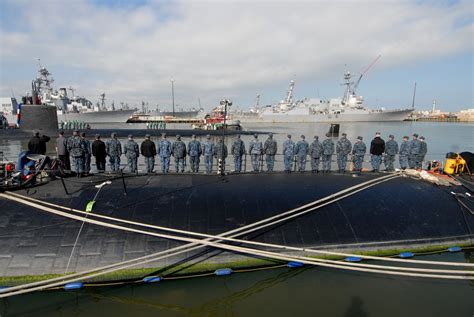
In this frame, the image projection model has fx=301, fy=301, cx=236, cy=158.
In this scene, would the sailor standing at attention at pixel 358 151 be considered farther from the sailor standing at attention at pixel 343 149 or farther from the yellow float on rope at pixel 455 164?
the yellow float on rope at pixel 455 164

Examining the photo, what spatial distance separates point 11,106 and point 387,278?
132 m

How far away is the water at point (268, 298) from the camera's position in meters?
5.51

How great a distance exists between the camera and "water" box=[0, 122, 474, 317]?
5508 mm

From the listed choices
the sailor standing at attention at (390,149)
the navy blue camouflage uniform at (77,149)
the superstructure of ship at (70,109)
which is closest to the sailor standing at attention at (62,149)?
the navy blue camouflage uniform at (77,149)

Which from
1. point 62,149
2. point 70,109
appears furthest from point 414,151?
point 70,109

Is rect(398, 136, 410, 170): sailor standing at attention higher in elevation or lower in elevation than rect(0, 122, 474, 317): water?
higher

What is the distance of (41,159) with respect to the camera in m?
8.72

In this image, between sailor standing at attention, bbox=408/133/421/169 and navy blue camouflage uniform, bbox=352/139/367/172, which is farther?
sailor standing at attention, bbox=408/133/421/169

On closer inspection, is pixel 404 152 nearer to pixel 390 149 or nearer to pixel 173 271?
pixel 390 149

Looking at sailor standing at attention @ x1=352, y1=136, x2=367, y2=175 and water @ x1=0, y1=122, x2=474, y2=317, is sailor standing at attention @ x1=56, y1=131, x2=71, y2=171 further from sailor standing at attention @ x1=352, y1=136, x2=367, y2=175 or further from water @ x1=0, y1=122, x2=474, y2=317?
sailor standing at attention @ x1=352, y1=136, x2=367, y2=175

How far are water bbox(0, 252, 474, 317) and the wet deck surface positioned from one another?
55 centimetres

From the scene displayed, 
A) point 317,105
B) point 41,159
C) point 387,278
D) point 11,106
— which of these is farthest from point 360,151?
point 11,106

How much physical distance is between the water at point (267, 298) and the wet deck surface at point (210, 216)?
1.80ft

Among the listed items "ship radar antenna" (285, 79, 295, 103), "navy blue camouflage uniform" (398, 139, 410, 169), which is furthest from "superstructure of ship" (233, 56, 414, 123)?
"navy blue camouflage uniform" (398, 139, 410, 169)
